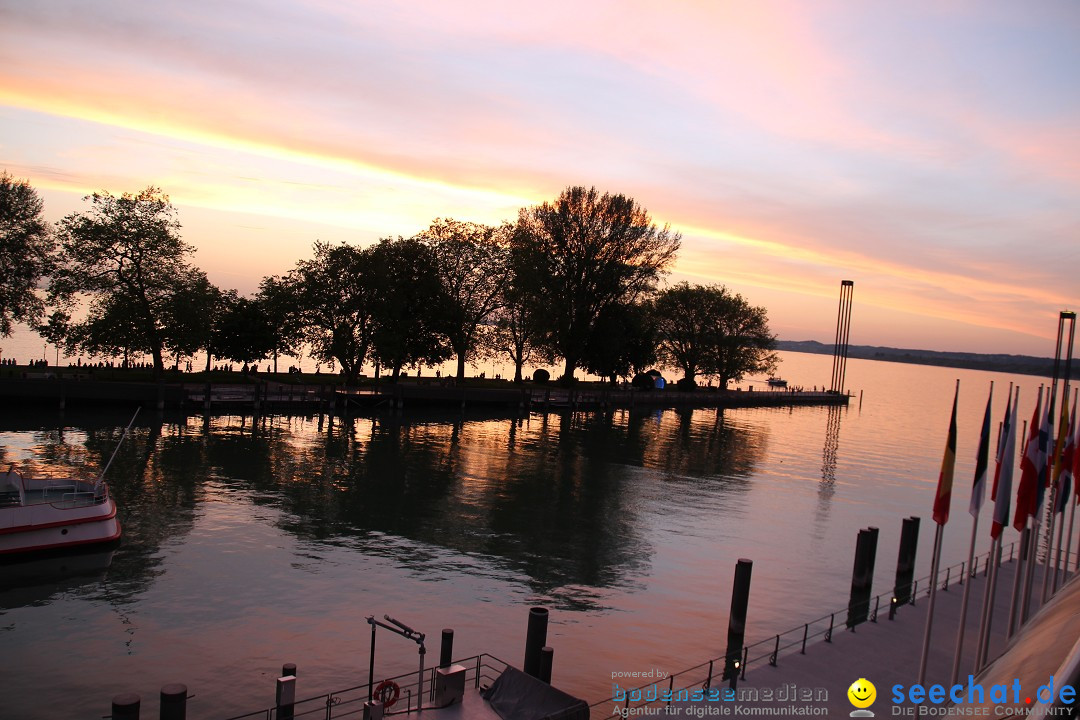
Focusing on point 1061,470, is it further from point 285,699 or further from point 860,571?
point 285,699

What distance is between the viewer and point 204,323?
2576 inches

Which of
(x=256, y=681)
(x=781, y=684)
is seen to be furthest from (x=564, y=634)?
Result: (x=256, y=681)

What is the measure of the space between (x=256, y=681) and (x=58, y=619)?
6.91 m

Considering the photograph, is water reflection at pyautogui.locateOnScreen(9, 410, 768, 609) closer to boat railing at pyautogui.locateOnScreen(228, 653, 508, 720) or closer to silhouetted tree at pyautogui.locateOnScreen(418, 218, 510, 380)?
boat railing at pyautogui.locateOnScreen(228, 653, 508, 720)

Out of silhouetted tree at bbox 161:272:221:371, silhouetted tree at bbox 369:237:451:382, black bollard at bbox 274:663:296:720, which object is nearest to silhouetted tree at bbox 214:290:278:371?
silhouetted tree at bbox 161:272:221:371

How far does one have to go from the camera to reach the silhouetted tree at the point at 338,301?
75.6 meters

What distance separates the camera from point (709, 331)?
118m

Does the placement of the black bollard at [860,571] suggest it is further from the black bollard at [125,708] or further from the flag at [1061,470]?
the black bollard at [125,708]

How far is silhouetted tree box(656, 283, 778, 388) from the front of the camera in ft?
385

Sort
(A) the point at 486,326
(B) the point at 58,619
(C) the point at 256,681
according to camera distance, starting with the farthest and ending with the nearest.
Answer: (A) the point at 486,326 < (B) the point at 58,619 < (C) the point at 256,681

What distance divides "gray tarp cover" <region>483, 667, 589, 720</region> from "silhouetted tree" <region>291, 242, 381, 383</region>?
62771 millimetres

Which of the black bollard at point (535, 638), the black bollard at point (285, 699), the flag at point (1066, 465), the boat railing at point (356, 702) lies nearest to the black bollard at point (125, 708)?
the black bollard at point (285, 699)

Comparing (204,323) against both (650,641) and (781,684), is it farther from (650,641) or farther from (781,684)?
(781,684)

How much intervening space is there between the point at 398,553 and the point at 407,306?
52.0 metres
